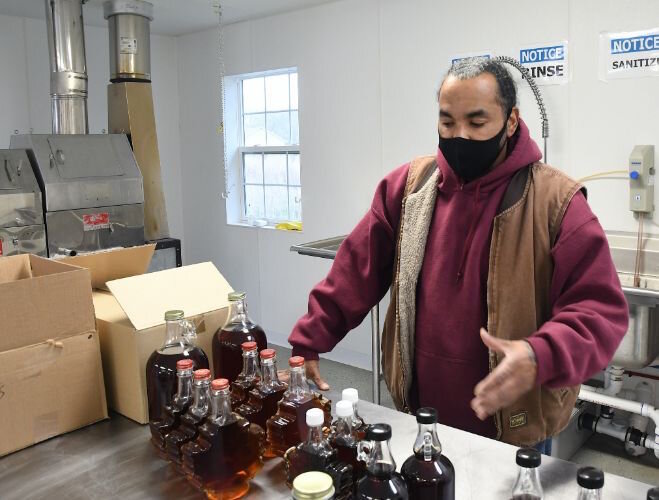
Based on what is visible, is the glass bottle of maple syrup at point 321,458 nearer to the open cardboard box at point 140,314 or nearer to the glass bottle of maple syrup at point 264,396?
the glass bottle of maple syrup at point 264,396

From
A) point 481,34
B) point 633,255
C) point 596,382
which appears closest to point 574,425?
point 596,382

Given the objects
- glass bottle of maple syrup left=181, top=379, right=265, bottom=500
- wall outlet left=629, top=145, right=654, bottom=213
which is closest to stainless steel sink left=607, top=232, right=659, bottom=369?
wall outlet left=629, top=145, right=654, bottom=213

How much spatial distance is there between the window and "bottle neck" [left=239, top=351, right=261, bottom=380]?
11.0 ft

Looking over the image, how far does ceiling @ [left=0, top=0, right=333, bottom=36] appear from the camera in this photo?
4.01 meters

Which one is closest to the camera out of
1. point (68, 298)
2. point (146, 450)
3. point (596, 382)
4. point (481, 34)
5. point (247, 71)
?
point (146, 450)

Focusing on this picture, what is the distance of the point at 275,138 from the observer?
16.0ft

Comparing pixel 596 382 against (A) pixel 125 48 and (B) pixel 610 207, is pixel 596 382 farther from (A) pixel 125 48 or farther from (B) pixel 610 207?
(A) pixel 125 48

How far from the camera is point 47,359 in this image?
4.66 feet

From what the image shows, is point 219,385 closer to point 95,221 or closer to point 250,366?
point 250,366

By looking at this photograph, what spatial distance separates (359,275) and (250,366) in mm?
427

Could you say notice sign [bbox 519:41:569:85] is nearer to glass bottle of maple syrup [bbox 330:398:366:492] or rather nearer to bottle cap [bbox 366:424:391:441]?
glass bottle of maple syrup [bbox 330:398:366:492]

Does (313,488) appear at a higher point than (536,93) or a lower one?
lower

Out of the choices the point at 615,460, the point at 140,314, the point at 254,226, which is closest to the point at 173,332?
the point at 140,314

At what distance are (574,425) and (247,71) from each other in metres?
3.26
